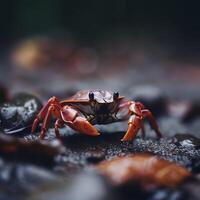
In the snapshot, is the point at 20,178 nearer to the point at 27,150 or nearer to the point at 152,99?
the point at 27,150

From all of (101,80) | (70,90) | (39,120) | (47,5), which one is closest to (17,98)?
(39,120)

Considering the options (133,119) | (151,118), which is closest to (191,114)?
(151,118)

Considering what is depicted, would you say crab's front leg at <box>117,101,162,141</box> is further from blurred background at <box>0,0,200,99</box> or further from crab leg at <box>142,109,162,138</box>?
blurred background at <box>0,0,200,99</box>

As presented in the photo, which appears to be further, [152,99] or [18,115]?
[152,99]

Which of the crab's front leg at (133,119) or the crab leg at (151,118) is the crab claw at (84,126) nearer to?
the crab's front leg at (133,119)

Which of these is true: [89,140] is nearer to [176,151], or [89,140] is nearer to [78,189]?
[176,151]

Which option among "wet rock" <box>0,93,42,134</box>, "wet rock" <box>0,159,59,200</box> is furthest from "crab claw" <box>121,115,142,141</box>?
"wet rock" <box>0,159,59,200</box>
